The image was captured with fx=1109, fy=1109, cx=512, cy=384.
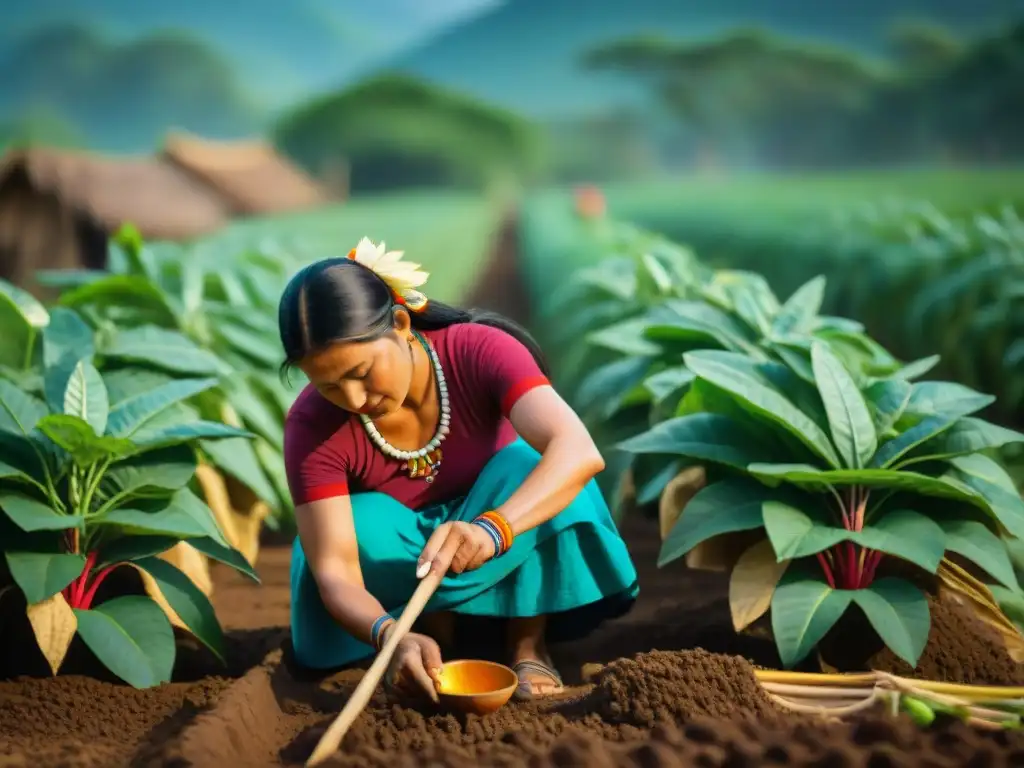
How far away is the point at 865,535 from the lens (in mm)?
2420

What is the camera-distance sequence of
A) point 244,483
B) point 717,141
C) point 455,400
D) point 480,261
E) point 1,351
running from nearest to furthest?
point 455,400
point 1,351
point 244,483
point 480,261
point 717,141

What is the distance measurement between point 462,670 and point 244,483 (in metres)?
1.57

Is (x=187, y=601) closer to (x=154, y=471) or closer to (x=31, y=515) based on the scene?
(x=154, y=471)

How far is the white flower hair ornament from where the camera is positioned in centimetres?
227

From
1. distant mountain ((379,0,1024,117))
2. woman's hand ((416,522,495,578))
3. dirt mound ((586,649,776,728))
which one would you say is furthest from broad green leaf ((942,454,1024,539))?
distant mountain ((379,0,1024,117))

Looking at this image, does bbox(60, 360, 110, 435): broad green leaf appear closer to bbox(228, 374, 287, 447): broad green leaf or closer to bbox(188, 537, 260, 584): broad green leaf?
bbox(188, 537, 260, 584): broad green leaf

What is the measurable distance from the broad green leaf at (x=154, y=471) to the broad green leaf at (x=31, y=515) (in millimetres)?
176

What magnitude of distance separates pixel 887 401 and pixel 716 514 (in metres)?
0.50

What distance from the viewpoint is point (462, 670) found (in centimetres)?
223

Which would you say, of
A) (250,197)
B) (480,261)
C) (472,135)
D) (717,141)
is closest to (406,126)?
(472,135)

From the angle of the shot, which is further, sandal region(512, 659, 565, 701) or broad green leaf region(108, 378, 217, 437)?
broad green leaf region(108, 378, 217, 437)

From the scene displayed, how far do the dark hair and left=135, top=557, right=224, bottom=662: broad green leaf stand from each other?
0.84 metres

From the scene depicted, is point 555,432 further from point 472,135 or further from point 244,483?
point 472,135

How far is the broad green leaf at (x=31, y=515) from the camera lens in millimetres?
2396
